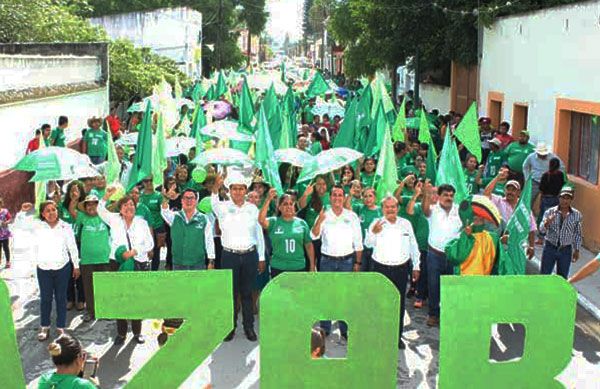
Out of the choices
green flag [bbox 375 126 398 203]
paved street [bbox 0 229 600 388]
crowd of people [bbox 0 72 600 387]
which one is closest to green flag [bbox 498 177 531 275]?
crowd of people [bbox 0 72 600 387]

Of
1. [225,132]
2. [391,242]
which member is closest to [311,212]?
[391,242]

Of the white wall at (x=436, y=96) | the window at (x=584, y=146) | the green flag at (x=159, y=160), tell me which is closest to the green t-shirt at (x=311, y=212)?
the green flag at (x=159, y=160)

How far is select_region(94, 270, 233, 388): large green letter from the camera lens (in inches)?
171

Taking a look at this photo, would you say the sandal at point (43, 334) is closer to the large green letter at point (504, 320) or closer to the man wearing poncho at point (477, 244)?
the man wearing poncho at point (477, 244)

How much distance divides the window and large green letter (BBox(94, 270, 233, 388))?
30.7ft

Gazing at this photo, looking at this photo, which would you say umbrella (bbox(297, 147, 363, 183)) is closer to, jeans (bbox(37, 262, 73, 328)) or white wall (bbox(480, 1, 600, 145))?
jeans (bbox(37, 262, 73, 328))

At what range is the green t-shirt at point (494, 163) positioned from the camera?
1267 centimetres

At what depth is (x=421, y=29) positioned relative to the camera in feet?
74.6

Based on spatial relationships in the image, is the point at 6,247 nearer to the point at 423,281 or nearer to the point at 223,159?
the point at 223,159

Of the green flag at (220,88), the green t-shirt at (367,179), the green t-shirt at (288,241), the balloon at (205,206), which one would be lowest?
the green t-shirt at (288,241)

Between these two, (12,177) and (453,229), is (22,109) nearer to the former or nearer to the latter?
(12,177)

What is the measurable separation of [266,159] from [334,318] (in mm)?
5187

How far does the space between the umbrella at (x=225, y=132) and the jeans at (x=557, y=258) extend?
5.53 metres

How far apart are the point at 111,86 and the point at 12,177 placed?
11.3 metres
